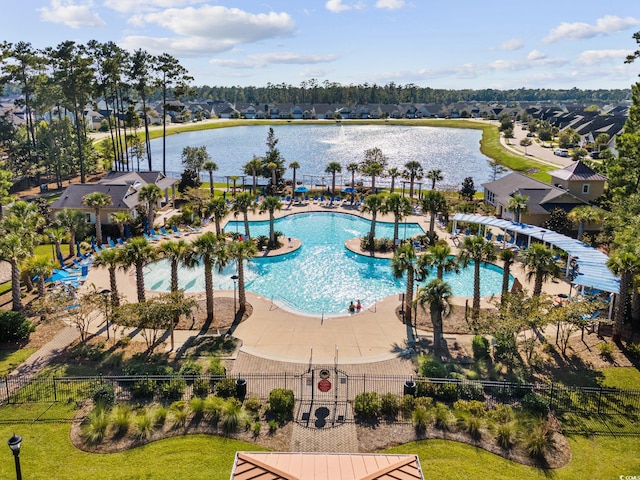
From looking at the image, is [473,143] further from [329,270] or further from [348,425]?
[348,425]

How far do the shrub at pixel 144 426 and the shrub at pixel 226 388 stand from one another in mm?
3392

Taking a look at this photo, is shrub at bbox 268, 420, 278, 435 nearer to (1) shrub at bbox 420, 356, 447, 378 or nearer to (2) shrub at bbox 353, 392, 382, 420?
(2) shrub at bbox 353, 392, 382, 420

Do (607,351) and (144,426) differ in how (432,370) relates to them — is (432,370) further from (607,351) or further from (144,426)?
(144,426)

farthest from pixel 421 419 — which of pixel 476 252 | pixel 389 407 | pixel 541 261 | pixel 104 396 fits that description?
pixel 104 396

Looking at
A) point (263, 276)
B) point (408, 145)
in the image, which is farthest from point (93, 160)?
point (408, 145)

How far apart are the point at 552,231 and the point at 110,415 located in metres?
39.3

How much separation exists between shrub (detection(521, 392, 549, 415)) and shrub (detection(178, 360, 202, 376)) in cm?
1569

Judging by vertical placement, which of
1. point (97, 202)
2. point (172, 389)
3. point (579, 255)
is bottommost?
point (172, 389)

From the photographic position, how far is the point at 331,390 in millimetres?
23484

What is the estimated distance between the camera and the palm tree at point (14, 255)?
30.4 metres

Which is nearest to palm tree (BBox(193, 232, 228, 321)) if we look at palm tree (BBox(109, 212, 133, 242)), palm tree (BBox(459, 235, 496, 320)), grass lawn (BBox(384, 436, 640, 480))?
palm tree (BBox(459, 235, 496, 320))

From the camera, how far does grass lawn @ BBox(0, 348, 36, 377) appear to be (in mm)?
25234

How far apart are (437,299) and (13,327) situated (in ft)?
80.8

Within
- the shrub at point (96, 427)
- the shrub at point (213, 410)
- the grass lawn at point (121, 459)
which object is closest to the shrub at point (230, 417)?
the shrub at point (213, 410)
